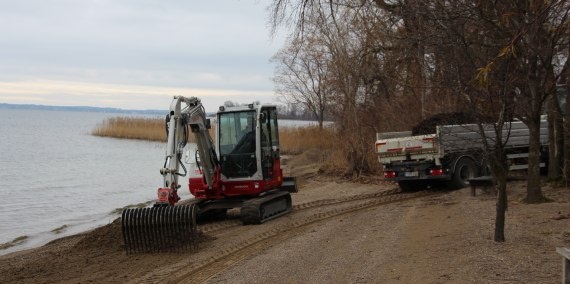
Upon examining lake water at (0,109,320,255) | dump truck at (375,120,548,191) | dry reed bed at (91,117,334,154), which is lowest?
lake water at (0,109,320,255)

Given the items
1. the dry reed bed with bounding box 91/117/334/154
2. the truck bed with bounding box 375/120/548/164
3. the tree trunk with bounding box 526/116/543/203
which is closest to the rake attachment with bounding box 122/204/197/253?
the tree trunk with bounding box 526/116/543/203

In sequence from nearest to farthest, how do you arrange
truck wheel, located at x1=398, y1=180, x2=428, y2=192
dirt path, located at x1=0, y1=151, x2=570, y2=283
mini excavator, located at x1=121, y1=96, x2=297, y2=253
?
dirt path, located at x1=0, y1=151, x2=570, y2=283, mini excavator, located at x1=121, y1=96, x2=297, y2=253, truck wheel, located at x1=398, y1=180, x2=428, y2=192

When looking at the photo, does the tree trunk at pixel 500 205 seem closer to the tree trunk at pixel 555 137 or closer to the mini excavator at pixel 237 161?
the mini excavator at pixel 237 161

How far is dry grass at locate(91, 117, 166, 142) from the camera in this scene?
61844mm

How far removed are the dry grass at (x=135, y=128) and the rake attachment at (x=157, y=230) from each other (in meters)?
49.7

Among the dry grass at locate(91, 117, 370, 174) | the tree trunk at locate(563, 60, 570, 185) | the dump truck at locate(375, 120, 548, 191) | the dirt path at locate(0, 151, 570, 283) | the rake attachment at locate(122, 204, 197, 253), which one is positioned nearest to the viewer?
the dirt path at locate(0, 151, 570, 283)

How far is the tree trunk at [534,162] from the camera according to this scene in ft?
38.9

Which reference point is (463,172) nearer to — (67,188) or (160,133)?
(67,188)

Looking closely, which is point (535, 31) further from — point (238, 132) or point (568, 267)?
point (238, 132)

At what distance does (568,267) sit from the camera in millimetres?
5938

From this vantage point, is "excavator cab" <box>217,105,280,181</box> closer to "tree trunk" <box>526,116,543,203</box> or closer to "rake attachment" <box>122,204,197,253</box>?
"rake attachment" <box>122,204,197,253</box>

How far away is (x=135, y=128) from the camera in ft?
209

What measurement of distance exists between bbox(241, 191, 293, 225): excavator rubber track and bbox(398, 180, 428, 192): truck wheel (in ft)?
15.1

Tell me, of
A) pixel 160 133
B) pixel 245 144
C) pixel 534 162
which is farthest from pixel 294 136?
pixel 534 162
